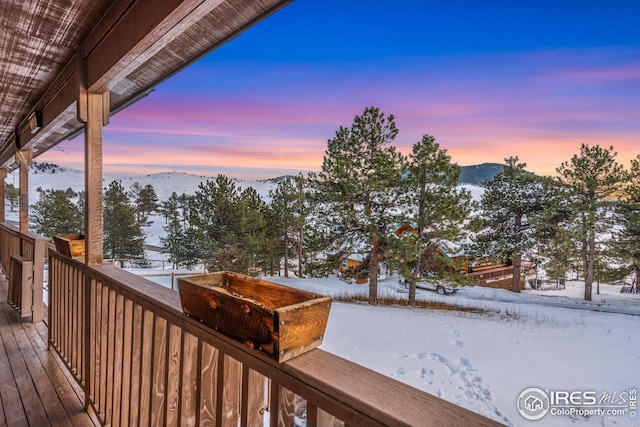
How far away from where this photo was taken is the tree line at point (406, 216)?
39.2ft

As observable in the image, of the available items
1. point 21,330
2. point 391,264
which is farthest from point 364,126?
point 21,330

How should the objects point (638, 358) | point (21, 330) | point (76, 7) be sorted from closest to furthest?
point (76, 7) → point (21, 330) → point (638, 358)

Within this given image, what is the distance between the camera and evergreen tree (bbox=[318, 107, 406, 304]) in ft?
38.8

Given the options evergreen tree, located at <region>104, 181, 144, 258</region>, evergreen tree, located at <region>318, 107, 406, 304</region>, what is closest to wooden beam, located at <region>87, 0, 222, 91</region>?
evergreen tree, located at <region>318, 107, 406, 304</region>

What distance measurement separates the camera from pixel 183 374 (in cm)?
108

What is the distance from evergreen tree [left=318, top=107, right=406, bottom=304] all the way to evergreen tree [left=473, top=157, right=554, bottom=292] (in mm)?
5543

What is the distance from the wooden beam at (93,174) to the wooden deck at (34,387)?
852mm

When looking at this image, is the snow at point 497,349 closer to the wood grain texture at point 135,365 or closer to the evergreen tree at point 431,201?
the evergreen tree at point 431,201

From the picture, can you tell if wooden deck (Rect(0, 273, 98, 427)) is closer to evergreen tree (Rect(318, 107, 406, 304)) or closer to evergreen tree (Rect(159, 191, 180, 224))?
evergreen tree (Rect(318, 107, 406, 304))

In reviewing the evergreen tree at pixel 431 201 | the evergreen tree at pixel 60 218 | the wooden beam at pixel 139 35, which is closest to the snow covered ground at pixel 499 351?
the evergreen tree at pixel 431 201

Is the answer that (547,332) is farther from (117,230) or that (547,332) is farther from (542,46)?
(117,230)

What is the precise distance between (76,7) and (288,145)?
1659cm

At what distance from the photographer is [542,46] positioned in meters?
12.2

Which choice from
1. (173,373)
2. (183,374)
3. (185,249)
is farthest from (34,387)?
(185,249)
